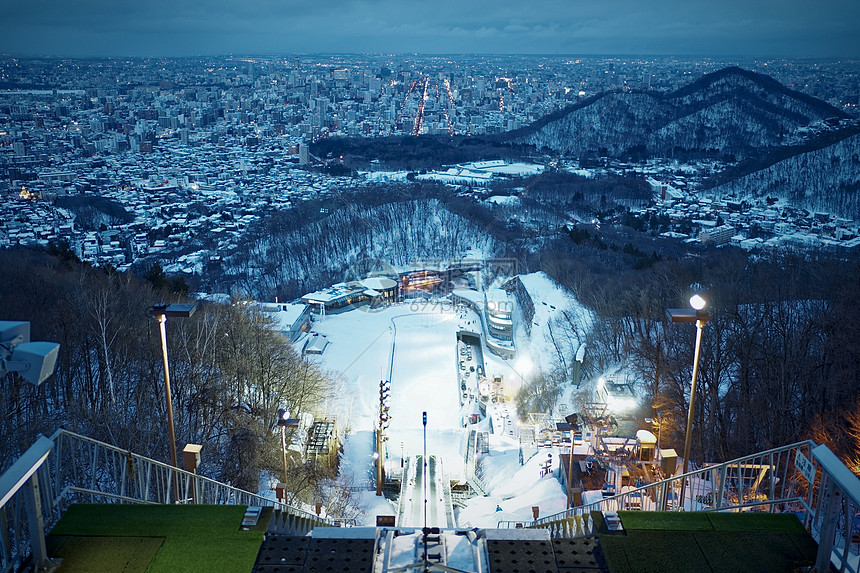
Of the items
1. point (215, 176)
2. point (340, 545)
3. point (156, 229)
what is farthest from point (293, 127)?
point (340, 545)

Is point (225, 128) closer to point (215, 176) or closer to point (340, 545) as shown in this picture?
point (215, 176)

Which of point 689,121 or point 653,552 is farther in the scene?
point 689,121

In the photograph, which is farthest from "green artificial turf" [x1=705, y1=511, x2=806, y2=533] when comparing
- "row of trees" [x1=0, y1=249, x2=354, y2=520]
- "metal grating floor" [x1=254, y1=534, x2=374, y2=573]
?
"row of trees" [x1=0, y1=249, x2=354, y2=520]

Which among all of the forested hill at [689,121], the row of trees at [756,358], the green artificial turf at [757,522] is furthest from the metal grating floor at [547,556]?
the forested hill at [689,121]

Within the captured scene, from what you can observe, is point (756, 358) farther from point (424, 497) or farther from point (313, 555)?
point (313, 555)

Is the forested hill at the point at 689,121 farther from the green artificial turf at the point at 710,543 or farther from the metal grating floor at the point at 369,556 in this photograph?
the metal grating floor at the point at 369,556

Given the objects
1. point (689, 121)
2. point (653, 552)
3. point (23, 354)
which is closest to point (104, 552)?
point (23, 354)

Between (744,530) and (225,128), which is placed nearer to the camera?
(744,530)
